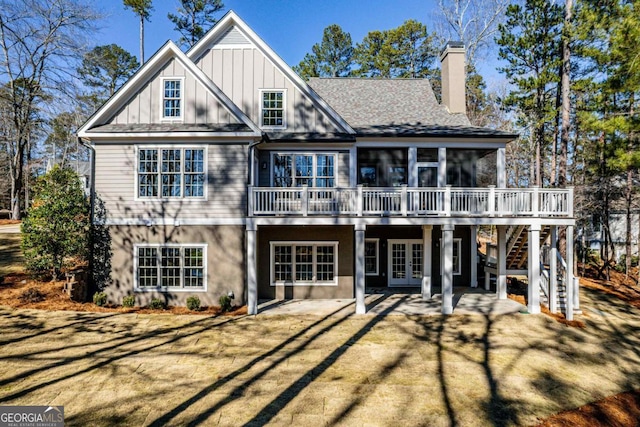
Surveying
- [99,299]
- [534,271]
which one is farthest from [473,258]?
[99,299]

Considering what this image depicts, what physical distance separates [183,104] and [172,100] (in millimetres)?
456

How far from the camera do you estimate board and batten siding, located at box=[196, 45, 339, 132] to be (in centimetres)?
1455

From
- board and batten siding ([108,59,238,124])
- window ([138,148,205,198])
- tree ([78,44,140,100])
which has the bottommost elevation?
window ([138,148,205,198])

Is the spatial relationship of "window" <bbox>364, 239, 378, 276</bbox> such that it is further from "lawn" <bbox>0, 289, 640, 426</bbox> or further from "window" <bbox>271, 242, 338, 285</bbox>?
"lawn" <bbox>0, 289, 640, 426</bbox>

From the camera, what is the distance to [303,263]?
47.4ft

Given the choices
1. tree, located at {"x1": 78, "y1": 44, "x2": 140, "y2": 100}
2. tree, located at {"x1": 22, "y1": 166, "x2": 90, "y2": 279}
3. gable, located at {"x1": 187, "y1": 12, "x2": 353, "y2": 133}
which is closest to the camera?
tree, located at {"x1": 22, "y1": 166, "x2": 90, "y2": 279}

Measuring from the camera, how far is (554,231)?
12562 mm

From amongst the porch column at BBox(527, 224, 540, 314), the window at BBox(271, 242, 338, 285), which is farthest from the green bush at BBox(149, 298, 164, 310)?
the porch column at BBox(527, 224, 540, 314)

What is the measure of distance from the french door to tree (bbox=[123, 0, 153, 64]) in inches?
1134

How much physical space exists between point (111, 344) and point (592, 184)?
27.1 metres

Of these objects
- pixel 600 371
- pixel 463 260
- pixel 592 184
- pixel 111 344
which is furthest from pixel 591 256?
pixel 111 344

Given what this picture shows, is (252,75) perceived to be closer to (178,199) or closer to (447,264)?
(178,199)

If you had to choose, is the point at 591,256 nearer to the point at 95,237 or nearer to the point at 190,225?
the point at 190,225

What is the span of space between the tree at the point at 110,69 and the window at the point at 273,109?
1201 inches
